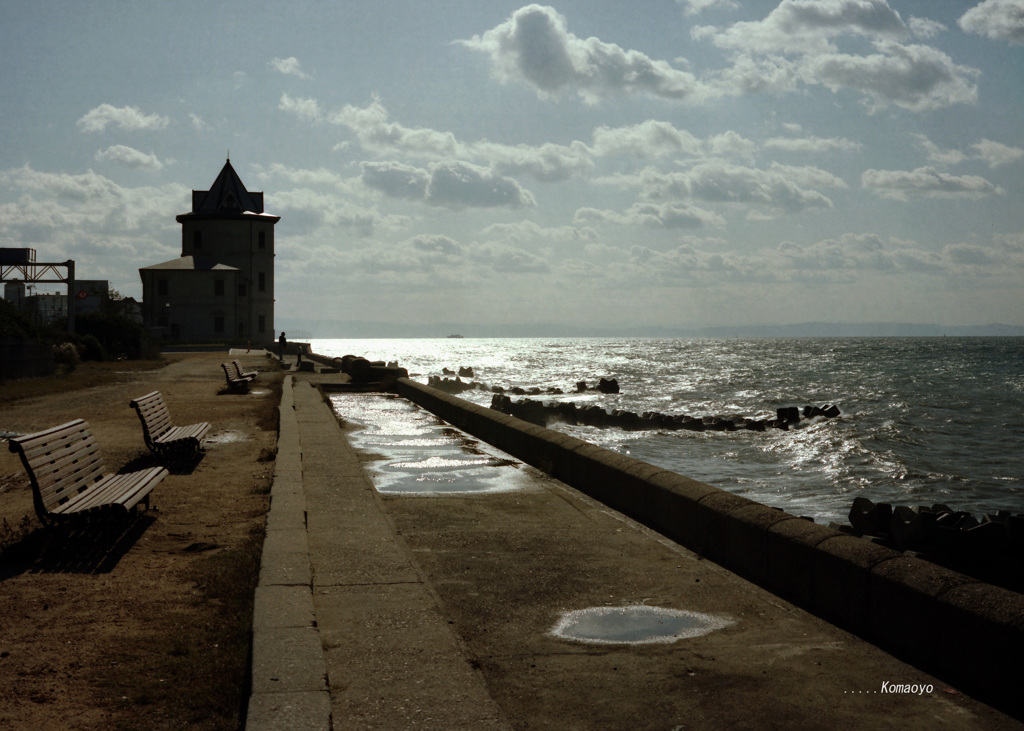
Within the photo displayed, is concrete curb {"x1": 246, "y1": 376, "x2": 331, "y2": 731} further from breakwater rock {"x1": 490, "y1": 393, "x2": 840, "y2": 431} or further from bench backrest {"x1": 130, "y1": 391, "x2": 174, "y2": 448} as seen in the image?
breakwater rock {"x1": 490, "y1": 393, "x2": 840, "y2": 431}

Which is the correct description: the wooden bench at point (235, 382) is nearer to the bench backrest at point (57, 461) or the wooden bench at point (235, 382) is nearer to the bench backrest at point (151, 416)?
the bench backrest at point (151, 416)

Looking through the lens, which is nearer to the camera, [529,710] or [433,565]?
[529,710]

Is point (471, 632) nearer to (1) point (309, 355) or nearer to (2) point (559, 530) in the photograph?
(2) point (559, 530)

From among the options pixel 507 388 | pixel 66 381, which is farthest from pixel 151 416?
pixel 507 388

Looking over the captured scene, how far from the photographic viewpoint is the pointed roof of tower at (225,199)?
272 feet

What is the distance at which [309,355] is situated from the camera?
5003cm

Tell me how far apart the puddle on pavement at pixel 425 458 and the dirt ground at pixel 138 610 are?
1.41 m

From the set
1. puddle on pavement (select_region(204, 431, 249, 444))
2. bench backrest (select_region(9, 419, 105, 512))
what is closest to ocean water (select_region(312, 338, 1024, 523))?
puddle on pavement (select_region(204, 431, 249, 444))

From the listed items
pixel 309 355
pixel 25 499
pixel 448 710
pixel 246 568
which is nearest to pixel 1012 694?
pixel 448 710

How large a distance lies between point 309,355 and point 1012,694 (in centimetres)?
4836

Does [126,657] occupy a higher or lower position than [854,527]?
higher

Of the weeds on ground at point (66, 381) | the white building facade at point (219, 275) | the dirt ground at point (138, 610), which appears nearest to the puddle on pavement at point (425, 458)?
the dirt ground at point (138, 610)

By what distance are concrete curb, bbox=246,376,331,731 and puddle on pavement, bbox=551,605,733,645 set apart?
4.23ft

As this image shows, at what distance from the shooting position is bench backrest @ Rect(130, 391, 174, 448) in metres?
9.80
